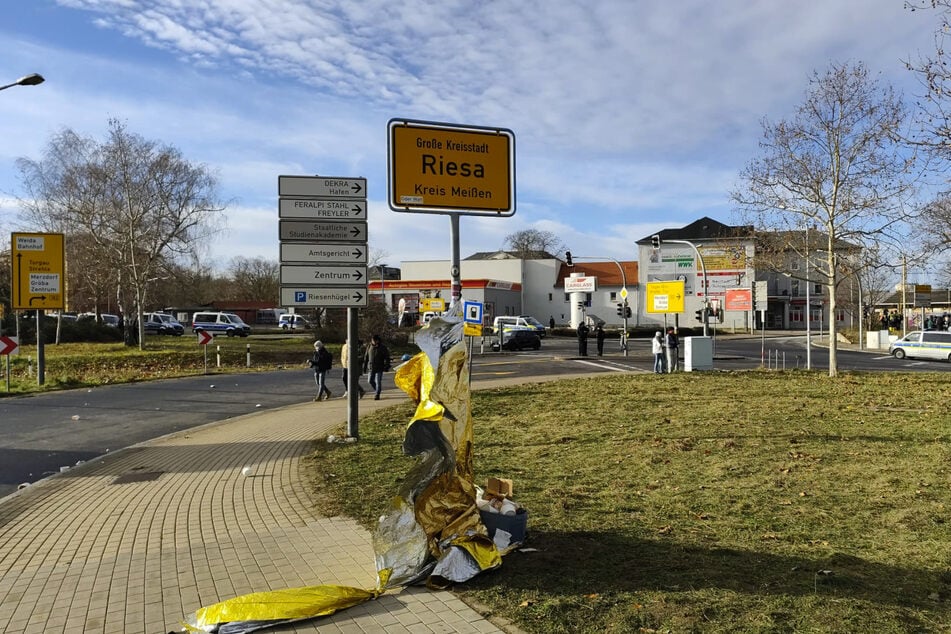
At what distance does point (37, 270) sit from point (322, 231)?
60.8 feet

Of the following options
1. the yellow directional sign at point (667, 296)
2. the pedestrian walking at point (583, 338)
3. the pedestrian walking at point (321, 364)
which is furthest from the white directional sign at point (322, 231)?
the pedestrian walking at point (583, 338)

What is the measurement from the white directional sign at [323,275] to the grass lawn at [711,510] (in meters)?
2.56

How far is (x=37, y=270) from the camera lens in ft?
78.7

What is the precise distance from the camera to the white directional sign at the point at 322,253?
1075cm

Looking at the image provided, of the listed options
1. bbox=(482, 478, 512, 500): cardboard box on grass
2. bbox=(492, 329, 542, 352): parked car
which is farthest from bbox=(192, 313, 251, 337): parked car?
bbox=(482, 478, 512, 500): cardboard box on grass

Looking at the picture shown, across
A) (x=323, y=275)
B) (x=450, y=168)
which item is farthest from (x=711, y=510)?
(x=323, y=275)

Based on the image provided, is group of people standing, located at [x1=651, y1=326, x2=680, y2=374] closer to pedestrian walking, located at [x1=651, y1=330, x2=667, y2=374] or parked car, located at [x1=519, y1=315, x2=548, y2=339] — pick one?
pedestrian walking, located at [x1=651, y1=330, x2=667, y2=374]

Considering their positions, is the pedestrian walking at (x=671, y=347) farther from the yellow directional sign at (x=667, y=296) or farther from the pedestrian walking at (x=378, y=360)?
the pedestrian walking at (x=378, y=360)

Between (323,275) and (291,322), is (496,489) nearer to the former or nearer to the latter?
(323,275)

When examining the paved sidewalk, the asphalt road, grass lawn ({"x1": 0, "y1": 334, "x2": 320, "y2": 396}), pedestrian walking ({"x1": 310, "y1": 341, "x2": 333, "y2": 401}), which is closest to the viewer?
the paved sidewalk

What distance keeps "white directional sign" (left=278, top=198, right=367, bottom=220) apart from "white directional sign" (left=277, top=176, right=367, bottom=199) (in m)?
0.09

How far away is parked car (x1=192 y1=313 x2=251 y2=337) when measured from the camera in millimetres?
52250

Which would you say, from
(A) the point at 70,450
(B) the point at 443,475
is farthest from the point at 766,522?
(A) the point at 70,450

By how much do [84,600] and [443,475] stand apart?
249 cm
